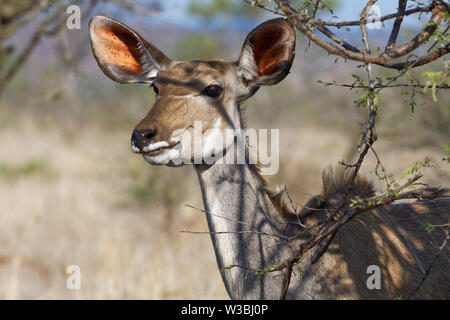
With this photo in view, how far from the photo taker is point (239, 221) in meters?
3.11

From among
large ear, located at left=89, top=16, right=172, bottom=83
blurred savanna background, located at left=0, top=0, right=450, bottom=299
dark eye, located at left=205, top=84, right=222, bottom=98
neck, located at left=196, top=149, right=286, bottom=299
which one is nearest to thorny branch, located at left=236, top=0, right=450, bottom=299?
blurred savanna background, located at left=0, top=0, right=450, bottom=299

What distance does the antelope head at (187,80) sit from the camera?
2.96m

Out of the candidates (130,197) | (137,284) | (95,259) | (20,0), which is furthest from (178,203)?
(20,0)

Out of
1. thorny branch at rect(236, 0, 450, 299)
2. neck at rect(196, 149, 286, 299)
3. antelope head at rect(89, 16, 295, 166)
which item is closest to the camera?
thorny branch at rect(236, 0, 450, 299)

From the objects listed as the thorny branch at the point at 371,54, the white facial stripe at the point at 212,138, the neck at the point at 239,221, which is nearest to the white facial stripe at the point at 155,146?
the white facial stripe at the point at 212,138

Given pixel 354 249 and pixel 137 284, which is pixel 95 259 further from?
pixel 354 249

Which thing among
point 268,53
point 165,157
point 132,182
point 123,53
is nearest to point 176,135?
point 165,157

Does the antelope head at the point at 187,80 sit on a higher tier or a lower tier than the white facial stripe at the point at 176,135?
higher

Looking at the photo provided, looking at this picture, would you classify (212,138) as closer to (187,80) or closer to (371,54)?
(187,80)

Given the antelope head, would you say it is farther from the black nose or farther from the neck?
the neck

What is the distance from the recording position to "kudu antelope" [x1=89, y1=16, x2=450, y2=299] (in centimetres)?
291

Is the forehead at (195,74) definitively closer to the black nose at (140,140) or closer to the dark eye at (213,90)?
the dark eye at (213,90)
